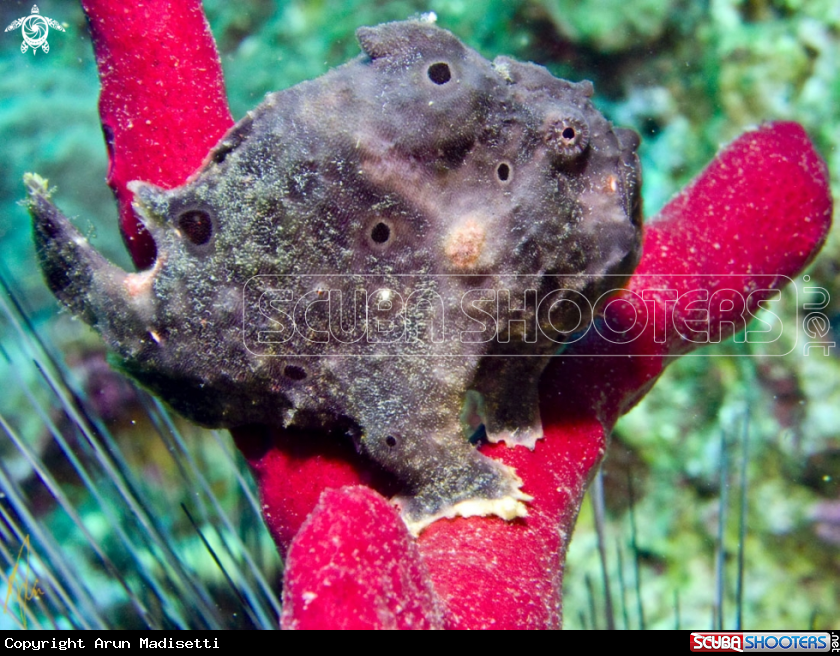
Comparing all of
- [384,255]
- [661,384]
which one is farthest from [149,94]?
[661,384]

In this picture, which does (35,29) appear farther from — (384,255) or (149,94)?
(384,255)

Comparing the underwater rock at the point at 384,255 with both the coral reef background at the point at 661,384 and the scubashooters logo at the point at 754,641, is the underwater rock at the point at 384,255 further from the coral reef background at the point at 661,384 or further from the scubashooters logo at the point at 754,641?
the coral reef background at the point at 661,384

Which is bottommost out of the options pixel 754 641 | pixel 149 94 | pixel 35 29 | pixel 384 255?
pixel 754 641

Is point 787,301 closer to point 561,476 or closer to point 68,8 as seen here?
point 561,476

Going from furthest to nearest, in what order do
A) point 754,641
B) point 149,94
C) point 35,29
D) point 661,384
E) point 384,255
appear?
point 35,29 → point 661,384 → point 754,641 → point 149,94 → point 384,255

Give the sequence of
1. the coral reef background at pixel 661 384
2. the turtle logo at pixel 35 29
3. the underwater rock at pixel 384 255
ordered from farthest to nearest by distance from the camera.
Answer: the turtle logo at pixel 35 29 < the coral reef background at pixel 661 384 < the underwater rock at pixel 384 255

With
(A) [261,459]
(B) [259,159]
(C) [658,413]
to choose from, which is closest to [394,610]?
(A) [261,459]

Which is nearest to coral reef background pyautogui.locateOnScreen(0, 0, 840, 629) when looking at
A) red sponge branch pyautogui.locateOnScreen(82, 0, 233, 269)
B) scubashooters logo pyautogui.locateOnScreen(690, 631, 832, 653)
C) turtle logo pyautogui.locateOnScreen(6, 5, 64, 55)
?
turtle logo pyautogui.locateOnScreen(6, 5, 64, 55)

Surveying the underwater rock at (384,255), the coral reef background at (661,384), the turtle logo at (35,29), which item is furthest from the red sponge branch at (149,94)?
the turtle logo at (35,29)
